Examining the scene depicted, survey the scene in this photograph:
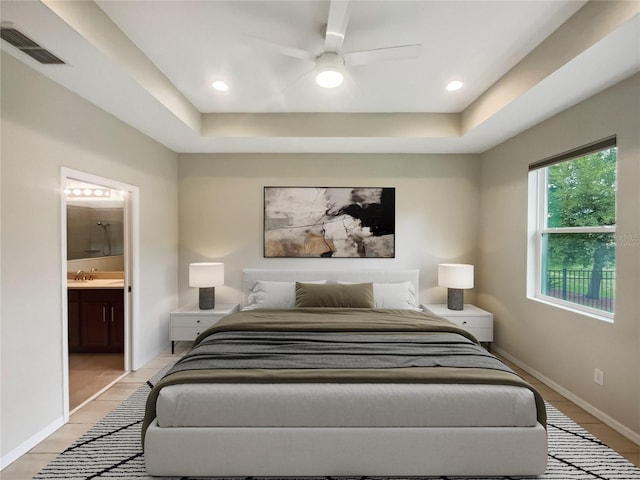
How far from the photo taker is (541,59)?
2.22 metres

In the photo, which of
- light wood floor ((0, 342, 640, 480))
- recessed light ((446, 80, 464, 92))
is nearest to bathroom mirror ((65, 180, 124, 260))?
light wood floor ((0, 342, 640, 480))

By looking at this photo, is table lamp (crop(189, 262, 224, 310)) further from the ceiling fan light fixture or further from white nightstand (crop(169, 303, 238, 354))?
the ceiling fan light fixture

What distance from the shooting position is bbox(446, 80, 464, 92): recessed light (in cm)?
276

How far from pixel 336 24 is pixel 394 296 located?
106 inches

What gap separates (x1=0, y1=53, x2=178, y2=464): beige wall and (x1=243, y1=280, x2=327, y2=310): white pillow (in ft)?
5.80

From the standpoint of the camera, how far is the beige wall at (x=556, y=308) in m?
2.16

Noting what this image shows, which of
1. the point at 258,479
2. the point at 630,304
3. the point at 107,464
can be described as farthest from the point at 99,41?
the point at 630,304

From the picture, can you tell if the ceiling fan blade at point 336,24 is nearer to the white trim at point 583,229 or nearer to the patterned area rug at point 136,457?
the white trim at point 583,229

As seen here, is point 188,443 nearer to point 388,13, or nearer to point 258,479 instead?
point 258,479

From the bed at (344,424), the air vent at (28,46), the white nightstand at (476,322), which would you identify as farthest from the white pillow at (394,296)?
the air vent at (28,46)

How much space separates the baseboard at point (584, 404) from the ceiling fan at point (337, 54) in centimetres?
290

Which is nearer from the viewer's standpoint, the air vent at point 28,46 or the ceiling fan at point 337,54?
the air vent at point 28,46

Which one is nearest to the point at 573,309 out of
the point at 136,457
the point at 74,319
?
the point at 136,457

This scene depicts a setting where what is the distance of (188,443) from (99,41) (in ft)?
7.80
